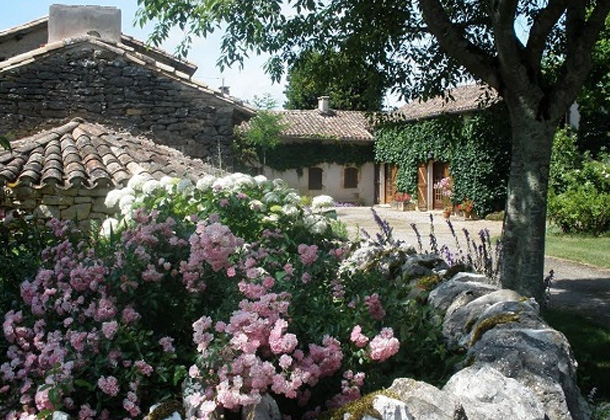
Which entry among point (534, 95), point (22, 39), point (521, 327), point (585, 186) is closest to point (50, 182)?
point (534, 95)

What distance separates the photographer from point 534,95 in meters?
5.02

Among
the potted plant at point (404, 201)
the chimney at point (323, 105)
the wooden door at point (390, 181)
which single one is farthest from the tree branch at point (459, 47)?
the chimney at point (323, 105)

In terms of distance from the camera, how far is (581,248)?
45.5 feet

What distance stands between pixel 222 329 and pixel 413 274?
7.62 feet

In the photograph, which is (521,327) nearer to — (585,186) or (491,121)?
(491,121)

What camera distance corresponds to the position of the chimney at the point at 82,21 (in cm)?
1295

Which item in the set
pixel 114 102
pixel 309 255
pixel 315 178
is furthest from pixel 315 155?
pixel 309 255

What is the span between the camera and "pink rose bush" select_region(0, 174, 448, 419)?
6.79ft

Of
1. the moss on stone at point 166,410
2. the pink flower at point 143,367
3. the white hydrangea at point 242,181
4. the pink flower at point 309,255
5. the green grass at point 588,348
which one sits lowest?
the green grass at point 588,348

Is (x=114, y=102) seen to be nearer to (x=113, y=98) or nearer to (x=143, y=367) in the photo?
(x=113, y=98)

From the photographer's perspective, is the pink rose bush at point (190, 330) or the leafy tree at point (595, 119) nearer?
the pink rose bush at point (190, 330)

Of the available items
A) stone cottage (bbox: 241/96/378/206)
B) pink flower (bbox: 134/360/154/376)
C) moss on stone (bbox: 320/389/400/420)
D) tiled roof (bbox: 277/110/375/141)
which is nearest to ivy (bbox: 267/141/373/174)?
stone cottage (bbox: 241/96/378/206)

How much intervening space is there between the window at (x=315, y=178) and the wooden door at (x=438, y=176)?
6.92 metres

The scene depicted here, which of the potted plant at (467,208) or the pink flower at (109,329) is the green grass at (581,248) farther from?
the pink flower at (109,329)
